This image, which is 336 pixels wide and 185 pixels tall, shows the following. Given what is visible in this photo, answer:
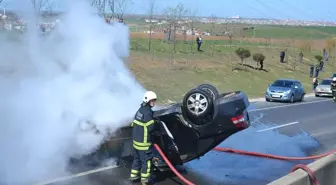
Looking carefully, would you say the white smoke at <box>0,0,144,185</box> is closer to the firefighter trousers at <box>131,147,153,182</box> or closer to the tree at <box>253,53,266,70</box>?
the firefighter trousers at <box>131,147,153,182</box>

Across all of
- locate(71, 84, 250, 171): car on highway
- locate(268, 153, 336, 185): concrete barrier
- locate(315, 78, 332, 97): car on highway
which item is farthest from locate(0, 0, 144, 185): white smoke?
locate(315, 78, 332, 97): car on highway

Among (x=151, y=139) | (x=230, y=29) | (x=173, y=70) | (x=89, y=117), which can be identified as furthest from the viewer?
(x=230, y=29)

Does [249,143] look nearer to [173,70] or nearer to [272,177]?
[272,177]

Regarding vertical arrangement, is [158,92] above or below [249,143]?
below

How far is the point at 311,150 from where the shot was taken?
47.2 feet

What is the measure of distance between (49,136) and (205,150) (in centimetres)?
268

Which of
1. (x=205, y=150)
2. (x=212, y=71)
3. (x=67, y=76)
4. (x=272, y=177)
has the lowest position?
(x=212, y=71)

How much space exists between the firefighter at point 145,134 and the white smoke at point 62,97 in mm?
1124

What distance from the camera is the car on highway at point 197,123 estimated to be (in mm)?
9406

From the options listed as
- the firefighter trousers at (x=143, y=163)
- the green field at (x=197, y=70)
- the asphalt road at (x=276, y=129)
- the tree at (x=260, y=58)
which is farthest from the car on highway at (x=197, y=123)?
the tree at (x=260, y=58)

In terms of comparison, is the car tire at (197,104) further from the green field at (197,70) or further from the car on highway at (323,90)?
the car on highway at (323,90)

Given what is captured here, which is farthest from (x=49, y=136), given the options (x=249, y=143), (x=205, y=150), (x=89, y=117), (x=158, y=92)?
(x=158, y=92)

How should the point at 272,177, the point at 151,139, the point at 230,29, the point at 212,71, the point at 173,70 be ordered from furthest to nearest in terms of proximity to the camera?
the point at 230,29 → the point at 212,71 → the point at 173,70 → the point at 272,177 → the point at 151,139

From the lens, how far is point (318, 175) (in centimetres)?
780
